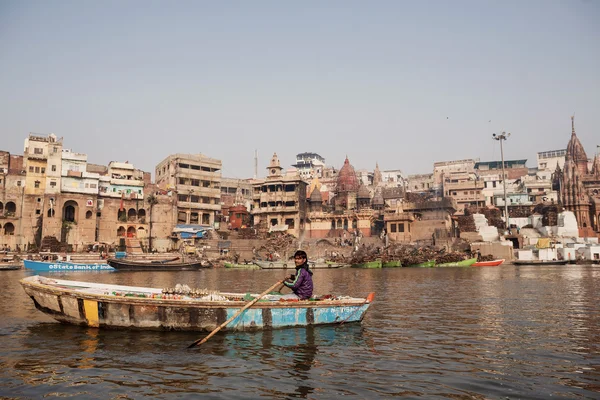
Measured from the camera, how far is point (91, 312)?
13.3 meters

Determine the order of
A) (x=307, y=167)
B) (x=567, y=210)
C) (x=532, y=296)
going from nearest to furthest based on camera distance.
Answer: (x=532, y=296) < (x=567, y=210) < (x=307, y=167)

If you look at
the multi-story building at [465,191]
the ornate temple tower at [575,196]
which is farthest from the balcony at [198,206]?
the ornate temple tower at [575,196]

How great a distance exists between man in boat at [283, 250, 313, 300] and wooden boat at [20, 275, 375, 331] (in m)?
0.59

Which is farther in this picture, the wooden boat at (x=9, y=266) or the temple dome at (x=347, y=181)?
the temple dome at (x=347, y=181)

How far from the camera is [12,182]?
62312 mm

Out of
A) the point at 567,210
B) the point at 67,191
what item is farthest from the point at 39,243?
the point at 567,210

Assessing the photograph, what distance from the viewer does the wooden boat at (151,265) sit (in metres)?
52.2

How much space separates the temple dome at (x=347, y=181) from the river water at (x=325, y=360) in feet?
250

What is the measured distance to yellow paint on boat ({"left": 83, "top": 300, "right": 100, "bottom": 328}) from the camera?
13.3m

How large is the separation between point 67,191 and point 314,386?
64.7 m

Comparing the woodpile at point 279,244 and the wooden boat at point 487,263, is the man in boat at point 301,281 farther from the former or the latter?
the woodpile at point 279,244

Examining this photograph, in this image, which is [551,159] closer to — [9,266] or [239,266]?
[239,266]

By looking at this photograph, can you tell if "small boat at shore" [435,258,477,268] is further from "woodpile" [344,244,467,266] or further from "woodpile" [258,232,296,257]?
"woodpile" [258,232,296,257]

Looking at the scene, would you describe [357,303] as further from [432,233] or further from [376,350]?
[432,233]
